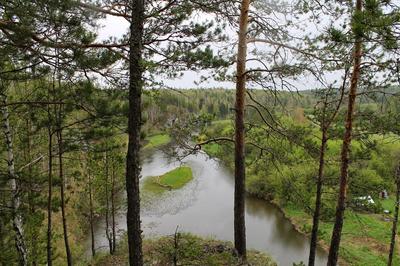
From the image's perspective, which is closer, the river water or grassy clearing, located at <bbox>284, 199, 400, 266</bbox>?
grassy clearing, located at <bbox>284, 199, 400, 266</bbox>

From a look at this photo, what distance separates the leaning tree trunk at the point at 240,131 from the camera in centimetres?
730

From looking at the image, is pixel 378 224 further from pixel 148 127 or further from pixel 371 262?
pixel 148 127

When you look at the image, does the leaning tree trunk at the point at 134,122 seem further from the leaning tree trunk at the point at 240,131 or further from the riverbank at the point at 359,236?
the riverbank at the point at 359,236

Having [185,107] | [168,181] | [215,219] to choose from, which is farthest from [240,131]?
[168,181]

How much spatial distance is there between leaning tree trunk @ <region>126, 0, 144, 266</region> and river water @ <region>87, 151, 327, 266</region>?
863cm

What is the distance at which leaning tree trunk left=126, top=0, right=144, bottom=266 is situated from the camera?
182 inches

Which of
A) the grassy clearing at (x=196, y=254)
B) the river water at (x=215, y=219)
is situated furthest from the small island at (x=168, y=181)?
the grassy clearing at (x=196, y=254)

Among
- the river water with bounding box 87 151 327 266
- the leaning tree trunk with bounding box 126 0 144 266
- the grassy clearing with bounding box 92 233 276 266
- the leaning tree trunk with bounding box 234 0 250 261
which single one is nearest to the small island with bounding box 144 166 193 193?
the river water with bounding box 87 151 327 266

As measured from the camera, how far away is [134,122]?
482 centimetres

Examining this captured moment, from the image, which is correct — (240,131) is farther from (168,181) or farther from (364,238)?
(168,181)

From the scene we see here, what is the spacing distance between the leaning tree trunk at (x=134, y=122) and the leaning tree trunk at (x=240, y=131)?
122 inches

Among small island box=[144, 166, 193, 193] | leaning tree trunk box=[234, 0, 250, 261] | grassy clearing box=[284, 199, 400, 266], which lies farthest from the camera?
small island box=[144, 166, 193, 193]

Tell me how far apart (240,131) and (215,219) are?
12606 millimetres

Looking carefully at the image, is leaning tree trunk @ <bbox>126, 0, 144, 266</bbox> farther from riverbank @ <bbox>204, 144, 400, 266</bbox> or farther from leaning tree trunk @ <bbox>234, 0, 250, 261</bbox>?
riverbank @ <bbox>204, 144, 400, 266</bbox>
